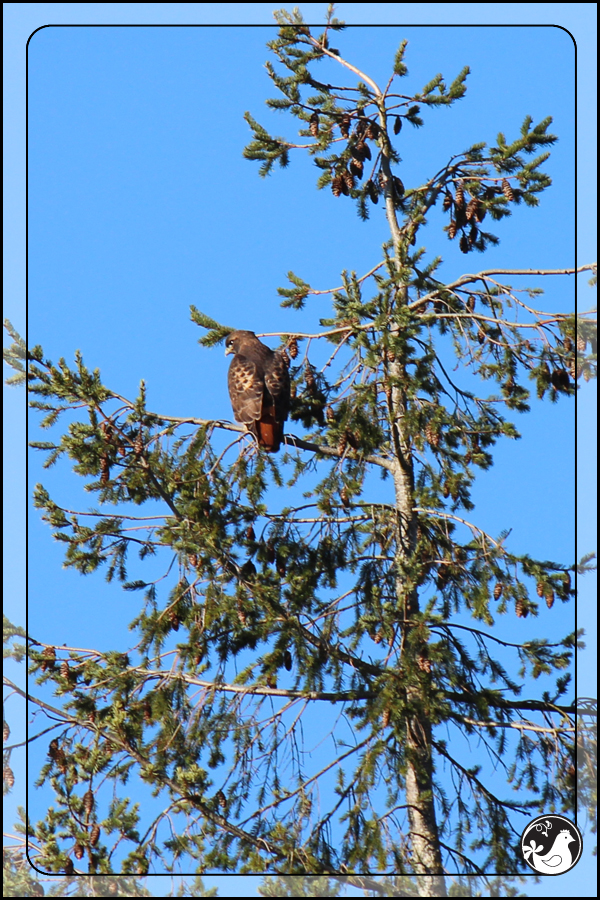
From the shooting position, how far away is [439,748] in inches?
292

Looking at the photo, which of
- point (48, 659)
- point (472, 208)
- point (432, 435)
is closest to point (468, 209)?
point (472, 208)

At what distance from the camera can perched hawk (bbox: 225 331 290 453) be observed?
7945mm

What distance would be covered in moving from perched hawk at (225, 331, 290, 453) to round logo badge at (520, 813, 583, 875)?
322cm

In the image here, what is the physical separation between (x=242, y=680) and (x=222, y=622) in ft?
1.40

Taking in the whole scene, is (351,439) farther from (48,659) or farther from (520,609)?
(48,659)

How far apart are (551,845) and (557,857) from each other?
142 millimetres

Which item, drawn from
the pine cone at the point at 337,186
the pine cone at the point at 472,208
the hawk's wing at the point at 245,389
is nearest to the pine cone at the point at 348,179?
the pine cone at the point at 337,186

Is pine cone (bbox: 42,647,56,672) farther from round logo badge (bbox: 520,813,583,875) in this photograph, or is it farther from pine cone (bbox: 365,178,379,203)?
pine cone (bbox: 365,178,379,203)

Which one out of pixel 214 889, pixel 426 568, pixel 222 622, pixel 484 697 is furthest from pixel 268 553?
pixel 214 889

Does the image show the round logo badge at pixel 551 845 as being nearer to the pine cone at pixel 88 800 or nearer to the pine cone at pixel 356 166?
the pine cone at pixel 88 800

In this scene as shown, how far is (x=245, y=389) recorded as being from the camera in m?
8.34

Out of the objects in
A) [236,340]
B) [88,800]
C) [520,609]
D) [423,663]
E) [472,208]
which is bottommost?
[88,800]

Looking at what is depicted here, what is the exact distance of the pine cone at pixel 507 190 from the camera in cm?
841

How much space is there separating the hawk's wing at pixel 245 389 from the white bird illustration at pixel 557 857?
3.55m
